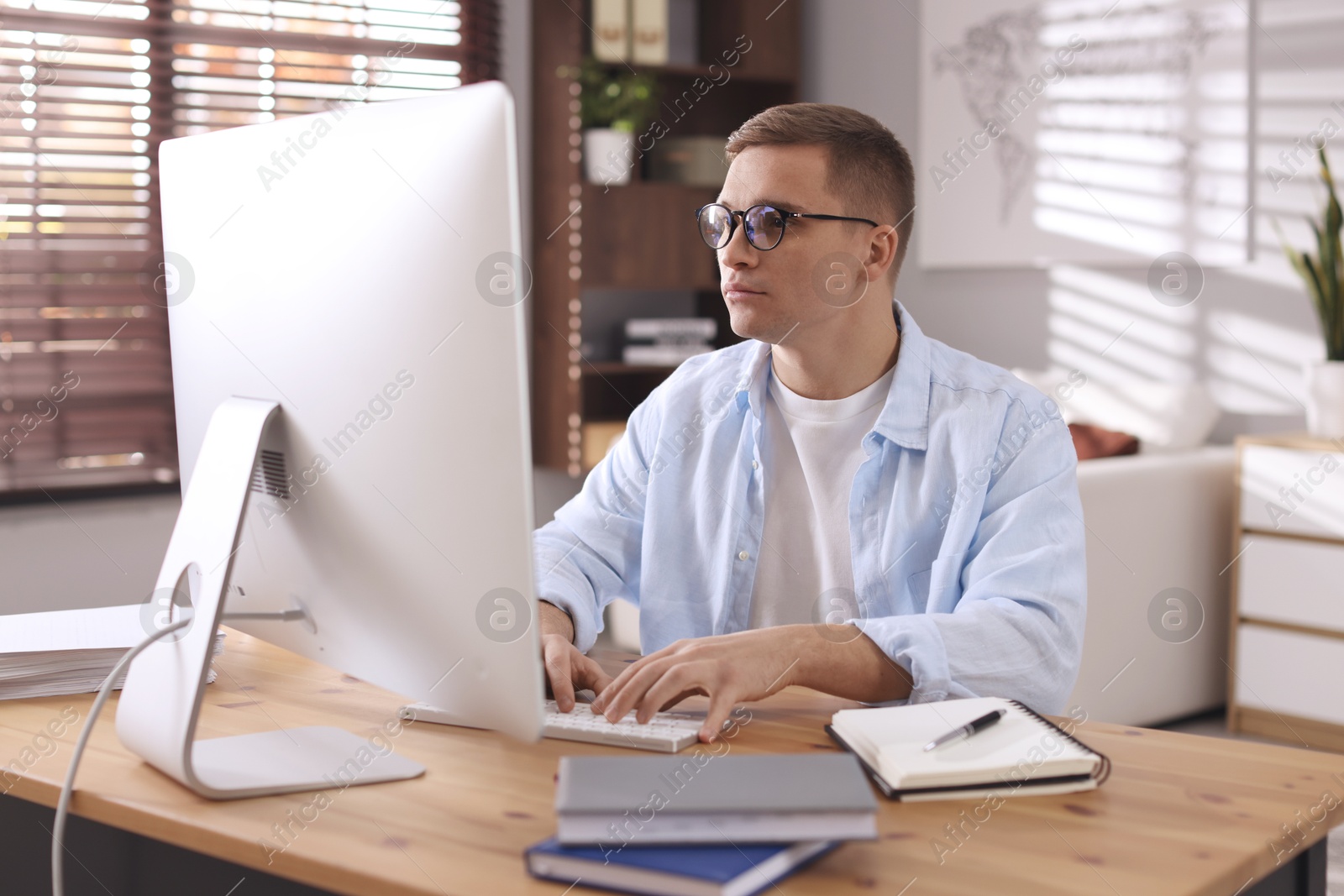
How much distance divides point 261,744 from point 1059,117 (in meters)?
3.90

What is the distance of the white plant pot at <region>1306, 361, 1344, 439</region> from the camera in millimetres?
3322

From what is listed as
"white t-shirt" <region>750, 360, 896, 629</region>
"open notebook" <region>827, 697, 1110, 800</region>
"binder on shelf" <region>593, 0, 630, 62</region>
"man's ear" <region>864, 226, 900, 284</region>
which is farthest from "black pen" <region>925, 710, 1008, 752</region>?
"binder on shelf" <region>593, 0, 630, 62</region>

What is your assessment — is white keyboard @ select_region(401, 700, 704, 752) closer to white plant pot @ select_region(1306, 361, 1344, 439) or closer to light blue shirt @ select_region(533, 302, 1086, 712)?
light blue shirt @ select_region(533, 302, 1086, 712)

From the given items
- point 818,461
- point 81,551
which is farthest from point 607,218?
point 818,461

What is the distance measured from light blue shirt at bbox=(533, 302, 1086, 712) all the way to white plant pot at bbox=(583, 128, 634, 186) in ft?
9.51

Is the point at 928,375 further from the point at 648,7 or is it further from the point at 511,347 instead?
the point at 648,7

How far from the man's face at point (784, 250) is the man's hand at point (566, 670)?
0.51 m

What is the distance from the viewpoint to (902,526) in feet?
5.05

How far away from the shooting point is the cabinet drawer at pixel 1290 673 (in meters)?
3.20

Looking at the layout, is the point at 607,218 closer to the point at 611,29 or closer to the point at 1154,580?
the point at 611,29

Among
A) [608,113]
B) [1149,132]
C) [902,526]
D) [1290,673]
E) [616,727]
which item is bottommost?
[1290,673]

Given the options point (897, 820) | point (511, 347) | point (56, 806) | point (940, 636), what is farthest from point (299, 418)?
point (940, 636)

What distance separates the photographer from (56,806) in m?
1.03

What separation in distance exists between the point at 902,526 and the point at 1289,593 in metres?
2.23
